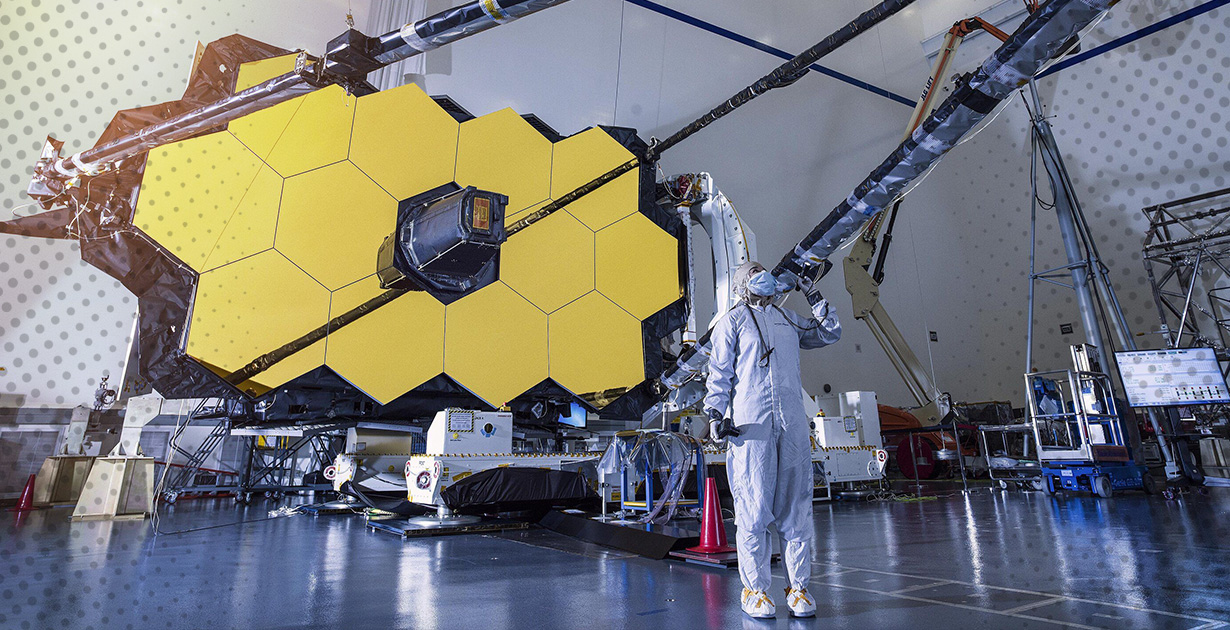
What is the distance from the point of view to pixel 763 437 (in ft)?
6.68

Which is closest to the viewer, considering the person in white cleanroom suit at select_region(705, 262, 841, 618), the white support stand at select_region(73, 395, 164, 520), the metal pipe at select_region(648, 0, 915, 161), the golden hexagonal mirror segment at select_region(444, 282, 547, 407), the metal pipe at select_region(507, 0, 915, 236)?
the person in white cleanroom suit at select_region(705, 262, 841, 618)

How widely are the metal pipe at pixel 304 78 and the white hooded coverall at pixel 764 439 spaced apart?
1897 mm

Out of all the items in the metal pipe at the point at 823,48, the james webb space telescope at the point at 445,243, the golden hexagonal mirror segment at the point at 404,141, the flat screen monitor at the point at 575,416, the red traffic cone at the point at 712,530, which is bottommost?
the red traffic cone at the point at 712,530

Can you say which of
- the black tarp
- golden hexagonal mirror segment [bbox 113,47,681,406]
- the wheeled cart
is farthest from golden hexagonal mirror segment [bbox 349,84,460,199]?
the wheeled cart

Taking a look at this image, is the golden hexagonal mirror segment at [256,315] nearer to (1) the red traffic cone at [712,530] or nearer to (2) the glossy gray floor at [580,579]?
(2) the glossy gray floor at [580,579]

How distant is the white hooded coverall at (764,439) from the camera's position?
77.2 inches

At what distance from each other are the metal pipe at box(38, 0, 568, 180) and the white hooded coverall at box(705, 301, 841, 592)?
6.22ft

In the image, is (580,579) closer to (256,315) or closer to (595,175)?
Answer: (256,315)

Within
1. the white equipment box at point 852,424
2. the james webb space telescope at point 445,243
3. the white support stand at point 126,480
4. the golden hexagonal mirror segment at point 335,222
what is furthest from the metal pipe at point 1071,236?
the white support stand at point 126,480

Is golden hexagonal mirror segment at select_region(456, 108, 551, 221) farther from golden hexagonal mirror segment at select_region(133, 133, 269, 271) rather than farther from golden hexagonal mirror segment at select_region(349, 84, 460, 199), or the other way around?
golden hexagonal mirror segment at select_region(133, 133, 269, 271)

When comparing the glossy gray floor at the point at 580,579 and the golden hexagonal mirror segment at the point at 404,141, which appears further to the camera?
the golden hexagonal mirror segment at the point at 404,141

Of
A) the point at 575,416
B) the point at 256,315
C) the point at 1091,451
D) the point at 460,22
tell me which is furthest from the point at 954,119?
the point at 256,315

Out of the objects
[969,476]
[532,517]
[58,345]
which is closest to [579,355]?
[532,517]

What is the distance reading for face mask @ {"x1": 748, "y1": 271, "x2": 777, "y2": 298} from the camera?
Result: 2.25 m
